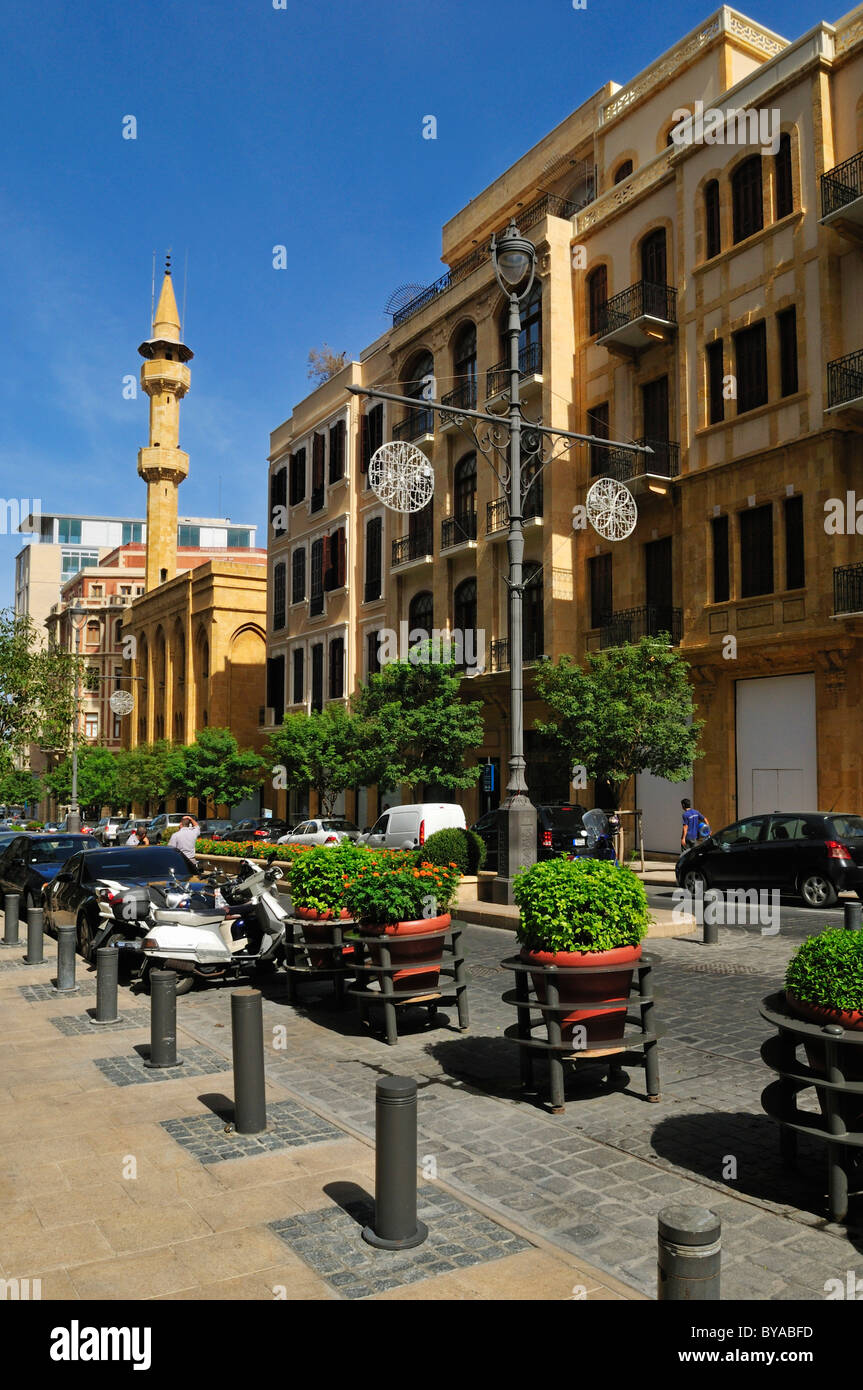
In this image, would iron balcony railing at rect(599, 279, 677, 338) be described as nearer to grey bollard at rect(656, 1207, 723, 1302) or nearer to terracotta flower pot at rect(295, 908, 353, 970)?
terracotta flower pot at rect(295, 908, 353, 970)

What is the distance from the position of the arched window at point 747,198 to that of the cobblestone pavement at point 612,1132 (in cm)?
2048

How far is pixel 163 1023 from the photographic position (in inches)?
321

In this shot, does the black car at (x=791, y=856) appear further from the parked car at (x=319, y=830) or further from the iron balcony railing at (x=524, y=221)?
the iron balcony railing at (x=524, y=221)

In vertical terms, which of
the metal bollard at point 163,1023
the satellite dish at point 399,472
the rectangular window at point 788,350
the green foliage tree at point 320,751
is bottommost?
the metal bollard at point 163,1023

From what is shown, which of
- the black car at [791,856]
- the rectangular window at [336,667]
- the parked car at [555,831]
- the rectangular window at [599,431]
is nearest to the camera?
the black car at [791,856]

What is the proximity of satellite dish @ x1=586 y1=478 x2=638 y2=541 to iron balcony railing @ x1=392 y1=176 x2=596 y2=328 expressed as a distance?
11686mm

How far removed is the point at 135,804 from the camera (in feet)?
212

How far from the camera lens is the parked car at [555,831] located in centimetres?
1967

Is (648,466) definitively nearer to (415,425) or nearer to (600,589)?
(600,589)

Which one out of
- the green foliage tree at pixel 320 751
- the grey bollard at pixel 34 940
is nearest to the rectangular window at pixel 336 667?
the green foliage tree at pixel 320 751

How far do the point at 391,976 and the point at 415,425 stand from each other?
31.1m

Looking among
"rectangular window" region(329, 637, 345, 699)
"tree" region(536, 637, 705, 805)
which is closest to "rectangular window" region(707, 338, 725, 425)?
"tree" region(536, 637, 705, 805)

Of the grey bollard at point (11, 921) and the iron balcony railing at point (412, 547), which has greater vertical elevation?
the iron balcony railing at point (412, 547)
